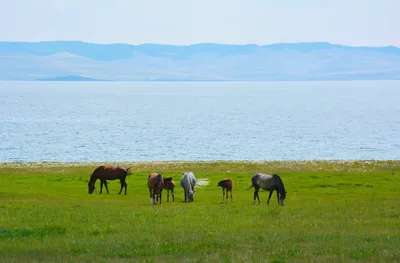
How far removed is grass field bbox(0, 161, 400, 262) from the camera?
18172mm

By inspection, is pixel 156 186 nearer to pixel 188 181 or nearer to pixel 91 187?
pixel 188 181

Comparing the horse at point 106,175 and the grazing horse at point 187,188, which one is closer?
the grazing horse at point 187,188

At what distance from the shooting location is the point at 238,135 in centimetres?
13825

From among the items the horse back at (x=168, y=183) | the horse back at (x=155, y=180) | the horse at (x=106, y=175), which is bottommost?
the horse at (x=106, y=175)

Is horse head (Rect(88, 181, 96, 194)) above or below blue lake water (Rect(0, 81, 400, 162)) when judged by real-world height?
above

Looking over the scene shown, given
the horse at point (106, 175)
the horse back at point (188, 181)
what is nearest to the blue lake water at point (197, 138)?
the horse at point (106, 175)

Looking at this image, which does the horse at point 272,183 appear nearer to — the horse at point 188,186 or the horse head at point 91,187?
the horse at point 188,186

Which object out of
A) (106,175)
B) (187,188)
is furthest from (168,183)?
(106,175)

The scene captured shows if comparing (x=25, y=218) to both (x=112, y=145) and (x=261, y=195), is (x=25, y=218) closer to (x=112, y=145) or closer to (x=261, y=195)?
(x=261, y=195)

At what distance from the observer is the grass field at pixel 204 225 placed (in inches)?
715

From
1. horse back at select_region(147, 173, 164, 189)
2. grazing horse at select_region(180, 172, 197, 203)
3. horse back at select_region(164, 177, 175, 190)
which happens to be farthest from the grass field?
horse back at select_region(147, 173, 164, 189)

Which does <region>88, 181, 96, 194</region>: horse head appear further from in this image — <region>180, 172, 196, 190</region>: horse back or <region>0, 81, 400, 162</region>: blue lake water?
<region>0, 81, 400, 162</region>: blue lake water

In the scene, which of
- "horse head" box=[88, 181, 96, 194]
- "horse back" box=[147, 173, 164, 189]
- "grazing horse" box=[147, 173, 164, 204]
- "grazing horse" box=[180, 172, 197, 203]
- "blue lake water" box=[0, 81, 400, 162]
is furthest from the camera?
"blue lake water" box=[0, 81, 400, 162]

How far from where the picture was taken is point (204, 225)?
82.2ft
